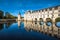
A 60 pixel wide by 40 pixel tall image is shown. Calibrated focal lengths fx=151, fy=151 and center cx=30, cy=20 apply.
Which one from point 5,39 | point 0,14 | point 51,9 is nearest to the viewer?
point 5,39

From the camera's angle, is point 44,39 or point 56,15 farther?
point 56,15

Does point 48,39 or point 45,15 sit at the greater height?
point 45,15

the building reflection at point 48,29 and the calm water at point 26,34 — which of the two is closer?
the calm water at point 26,34

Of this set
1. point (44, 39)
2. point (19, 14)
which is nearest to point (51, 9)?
point (44, 39)

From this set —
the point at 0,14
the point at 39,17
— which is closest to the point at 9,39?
the point at 39,17

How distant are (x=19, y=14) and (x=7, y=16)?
1139 centimetres

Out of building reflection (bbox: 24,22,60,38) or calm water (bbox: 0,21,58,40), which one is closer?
calm water (bbox: 0,21,58,40)

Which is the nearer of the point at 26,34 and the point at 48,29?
the point at 26,34

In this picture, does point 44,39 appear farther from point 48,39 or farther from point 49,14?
point 49,14

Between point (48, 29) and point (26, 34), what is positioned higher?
point (48, 29)

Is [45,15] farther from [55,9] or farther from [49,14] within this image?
[55,9]

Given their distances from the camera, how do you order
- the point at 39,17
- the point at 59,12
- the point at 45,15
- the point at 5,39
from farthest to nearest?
1. the point at 39,17
2. the point at 45,15
3. the point at 59,12
4. the point at 5,39

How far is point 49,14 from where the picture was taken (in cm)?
6028

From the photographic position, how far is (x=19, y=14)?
350 ft
